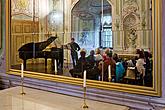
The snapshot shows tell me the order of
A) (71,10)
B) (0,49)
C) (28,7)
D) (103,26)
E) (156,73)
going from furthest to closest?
(0,49)
(28,7)
(71,10)
(103,26)
(156,73)

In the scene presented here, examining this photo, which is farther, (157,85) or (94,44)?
(94,44)

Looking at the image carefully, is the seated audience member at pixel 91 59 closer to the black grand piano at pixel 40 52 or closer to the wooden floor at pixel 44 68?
the wooden floor at pixel 44 68

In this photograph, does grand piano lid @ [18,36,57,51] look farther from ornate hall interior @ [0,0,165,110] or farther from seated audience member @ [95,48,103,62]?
seated audience member @ [95,48,103,62]

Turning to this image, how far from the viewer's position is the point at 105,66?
90.0 inches

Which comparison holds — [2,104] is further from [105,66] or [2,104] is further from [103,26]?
[103,26]

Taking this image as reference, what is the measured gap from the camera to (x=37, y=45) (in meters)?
2.79

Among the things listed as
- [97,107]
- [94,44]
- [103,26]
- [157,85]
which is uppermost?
[103,26]

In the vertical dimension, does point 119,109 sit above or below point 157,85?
below

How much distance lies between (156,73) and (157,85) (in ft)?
0.29

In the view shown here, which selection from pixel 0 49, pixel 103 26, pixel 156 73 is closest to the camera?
pixel 156 73

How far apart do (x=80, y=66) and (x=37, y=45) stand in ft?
1.98

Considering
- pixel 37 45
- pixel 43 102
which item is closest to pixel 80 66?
pixel 43 102

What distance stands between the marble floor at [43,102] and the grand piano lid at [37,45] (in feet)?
1.60

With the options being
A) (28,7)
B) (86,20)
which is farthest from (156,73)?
(28,7)
